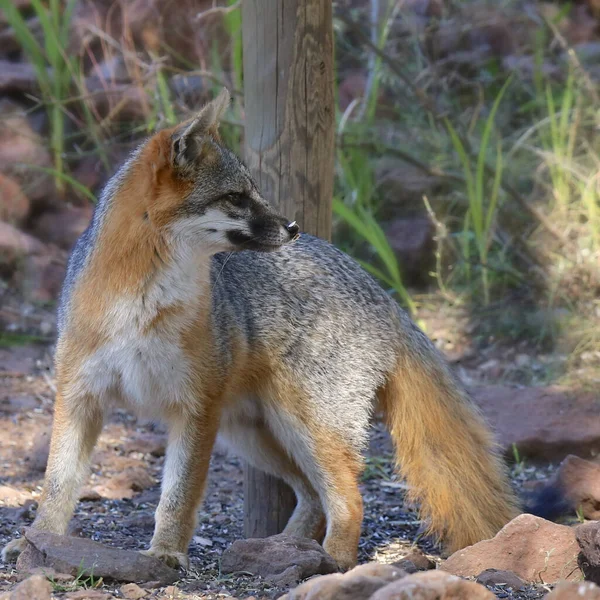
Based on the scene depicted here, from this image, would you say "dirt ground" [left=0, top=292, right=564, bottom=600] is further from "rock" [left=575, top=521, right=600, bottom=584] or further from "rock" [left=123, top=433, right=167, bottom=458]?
"rock" [left=575, top=521, right=600, bottom=584]

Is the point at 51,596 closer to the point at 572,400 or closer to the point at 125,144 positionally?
the point at 572,400

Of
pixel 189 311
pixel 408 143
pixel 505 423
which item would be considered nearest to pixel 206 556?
pixel 189 311

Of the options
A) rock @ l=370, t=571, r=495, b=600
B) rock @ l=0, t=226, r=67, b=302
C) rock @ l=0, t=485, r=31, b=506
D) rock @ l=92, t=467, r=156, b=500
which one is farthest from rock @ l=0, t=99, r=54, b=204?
rock @ l=370, t=571, r=495, b=600

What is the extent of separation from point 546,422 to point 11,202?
5418 mm

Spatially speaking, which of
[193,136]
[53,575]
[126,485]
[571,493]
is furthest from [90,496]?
[571,493]

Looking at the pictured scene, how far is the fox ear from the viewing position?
4.04 metres

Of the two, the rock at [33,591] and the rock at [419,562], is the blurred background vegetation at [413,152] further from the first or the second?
the rock at [33,591]

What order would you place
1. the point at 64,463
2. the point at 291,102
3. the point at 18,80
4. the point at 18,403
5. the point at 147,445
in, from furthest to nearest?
the point at 18,80 → the point at 18,403 → the point at 147,445 → the point at 291,102 → the point at 64,463

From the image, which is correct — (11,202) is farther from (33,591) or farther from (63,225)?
(33,591)

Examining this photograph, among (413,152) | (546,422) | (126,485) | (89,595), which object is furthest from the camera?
(413,152)

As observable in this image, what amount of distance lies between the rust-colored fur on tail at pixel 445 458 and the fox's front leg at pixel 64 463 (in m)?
1.51

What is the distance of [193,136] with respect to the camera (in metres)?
4.08

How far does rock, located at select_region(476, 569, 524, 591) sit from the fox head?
1.57 meters

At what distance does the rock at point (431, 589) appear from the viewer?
2.67 m
